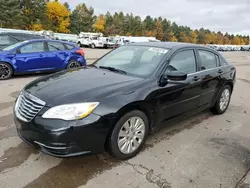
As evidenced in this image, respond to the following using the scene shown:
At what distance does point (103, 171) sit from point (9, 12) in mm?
49335

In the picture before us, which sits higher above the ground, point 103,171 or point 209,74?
point 209,74

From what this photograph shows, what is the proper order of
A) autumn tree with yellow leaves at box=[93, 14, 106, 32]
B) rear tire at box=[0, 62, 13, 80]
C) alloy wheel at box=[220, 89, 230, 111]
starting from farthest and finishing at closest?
→ autumn tree with yellow leaves at box=[93, 14, 106, 32]
rear tire at box=[0, 62, 13, 80]
alloy wheel at box=[220, 89, 230, 111]

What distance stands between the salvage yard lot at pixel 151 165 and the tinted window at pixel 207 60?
1265 mm

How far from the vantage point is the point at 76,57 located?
9641 millimetres

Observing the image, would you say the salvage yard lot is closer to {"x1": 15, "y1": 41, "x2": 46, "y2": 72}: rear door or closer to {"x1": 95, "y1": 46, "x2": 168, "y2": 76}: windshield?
{"x1": 95, "y1": 46, "x2": 168, "y2": 76}: windshield

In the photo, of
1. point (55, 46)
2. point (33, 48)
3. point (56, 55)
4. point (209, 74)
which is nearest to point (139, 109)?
point (209, 74)

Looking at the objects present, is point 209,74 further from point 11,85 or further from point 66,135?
point 11,85

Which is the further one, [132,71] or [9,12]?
[9,12]

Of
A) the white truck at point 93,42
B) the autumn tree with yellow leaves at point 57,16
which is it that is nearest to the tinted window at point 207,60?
the white truck at point 93,42

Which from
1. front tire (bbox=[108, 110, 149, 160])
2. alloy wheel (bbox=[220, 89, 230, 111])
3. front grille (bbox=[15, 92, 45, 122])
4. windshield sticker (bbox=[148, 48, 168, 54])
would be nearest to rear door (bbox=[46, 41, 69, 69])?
windshield sticker (bbox=[148, 48, 168, 54])

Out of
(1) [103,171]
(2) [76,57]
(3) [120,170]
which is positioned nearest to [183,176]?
(3) [120,170]

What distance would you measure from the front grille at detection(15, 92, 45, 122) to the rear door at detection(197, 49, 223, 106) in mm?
2894

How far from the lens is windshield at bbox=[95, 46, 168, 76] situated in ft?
12.1

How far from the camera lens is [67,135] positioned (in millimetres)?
2656
